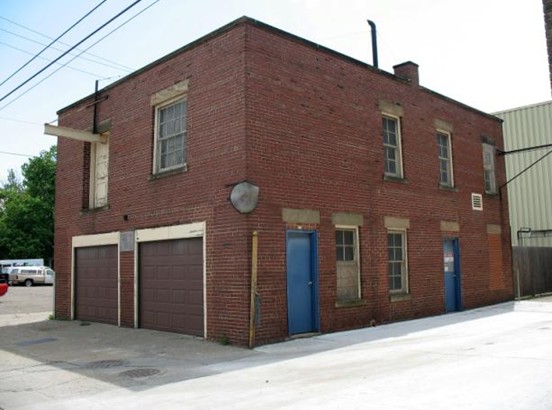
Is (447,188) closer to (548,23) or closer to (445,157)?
(445,157)

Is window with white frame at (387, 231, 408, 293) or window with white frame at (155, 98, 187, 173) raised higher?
window with white frame at (155, 98, 187, 173)

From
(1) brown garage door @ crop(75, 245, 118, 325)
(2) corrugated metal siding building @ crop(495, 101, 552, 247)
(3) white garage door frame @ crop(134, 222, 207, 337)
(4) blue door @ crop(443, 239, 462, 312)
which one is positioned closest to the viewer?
(3) white garage door frame @ crop(134, 222, 207, 337)

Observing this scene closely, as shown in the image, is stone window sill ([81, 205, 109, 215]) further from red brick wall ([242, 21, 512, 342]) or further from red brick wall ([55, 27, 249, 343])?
red brick wall ([242, 21, 512, 342])

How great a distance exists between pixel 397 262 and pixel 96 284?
836 centimetres

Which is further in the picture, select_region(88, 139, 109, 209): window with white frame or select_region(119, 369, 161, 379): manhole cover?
select_region(88, 139, 109, 209): window with white frame

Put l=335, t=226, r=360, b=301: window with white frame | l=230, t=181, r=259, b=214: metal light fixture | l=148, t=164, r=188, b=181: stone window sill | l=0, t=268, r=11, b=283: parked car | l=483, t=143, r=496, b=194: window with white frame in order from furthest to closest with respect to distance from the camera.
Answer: l=0, t=268, r=11, b=283: parked car, l=483, t=143, r=496, b=194: window with white frame, l=335, t=226, r=360, b=301: window with white frame, l=148, t=164, r=188, b=181: stone window sill, l=230, t=181, r=259, b=214: metal light fixture

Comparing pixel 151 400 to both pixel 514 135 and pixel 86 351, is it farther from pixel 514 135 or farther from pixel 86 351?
pixel 514 135

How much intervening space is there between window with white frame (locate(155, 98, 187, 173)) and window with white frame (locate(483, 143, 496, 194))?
11.1 m

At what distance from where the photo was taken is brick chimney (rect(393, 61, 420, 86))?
1602 cm

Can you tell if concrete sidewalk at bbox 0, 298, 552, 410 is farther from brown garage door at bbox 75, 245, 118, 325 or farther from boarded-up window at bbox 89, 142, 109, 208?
boarded-up window at bbox 89, 142, 109, 208

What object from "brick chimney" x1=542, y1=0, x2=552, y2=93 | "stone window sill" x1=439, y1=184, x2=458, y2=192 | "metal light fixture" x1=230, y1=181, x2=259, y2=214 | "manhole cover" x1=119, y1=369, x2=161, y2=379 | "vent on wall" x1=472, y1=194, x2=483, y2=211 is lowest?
"manhole cover" x1=119, y1=369, x2=161, y2=379

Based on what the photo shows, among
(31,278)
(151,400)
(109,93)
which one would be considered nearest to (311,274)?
(151,400)

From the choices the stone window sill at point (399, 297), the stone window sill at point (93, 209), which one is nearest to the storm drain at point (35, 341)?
Answer: the stone window sill at point (93, 209)

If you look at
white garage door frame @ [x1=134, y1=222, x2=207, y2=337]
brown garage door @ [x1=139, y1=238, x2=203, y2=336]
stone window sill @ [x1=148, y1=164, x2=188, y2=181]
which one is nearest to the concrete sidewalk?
brown garage door @ [x1=139, y1=238, x2=203, y2=336]
